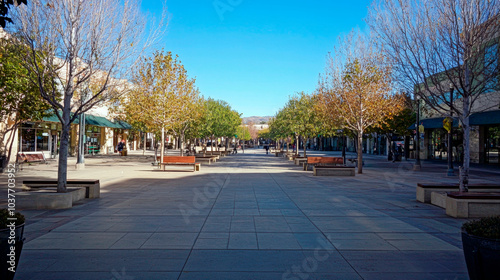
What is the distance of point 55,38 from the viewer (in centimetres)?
941

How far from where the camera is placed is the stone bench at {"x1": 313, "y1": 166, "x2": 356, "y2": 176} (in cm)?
1917

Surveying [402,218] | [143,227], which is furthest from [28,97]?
[402,218]

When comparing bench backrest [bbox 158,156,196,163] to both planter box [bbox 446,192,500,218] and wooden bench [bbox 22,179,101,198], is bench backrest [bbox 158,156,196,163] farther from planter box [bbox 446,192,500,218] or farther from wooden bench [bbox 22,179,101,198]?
planter box [bbox 446,192,500,218]

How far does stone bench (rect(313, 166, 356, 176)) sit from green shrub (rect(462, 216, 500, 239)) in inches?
600

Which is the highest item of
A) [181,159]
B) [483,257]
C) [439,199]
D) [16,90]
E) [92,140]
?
[16,90]

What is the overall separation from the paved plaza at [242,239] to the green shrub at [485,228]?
122 centimetres

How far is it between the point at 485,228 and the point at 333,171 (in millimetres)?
15797

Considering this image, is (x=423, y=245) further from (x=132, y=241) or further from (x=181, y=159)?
(x=181, y=159)

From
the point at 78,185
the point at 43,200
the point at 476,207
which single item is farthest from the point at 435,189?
the point at 43,200

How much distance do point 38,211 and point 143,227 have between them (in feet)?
11.5

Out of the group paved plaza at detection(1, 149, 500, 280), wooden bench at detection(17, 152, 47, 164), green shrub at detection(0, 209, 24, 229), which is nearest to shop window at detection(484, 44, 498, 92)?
paved plaza at detection(1, 149, 500, 280)

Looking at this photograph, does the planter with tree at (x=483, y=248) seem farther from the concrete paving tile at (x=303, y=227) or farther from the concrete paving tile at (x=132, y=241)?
the concrete paving tile at (x=132, y=241)

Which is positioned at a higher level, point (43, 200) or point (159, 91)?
point (159, 91)

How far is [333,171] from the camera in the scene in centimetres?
1936
